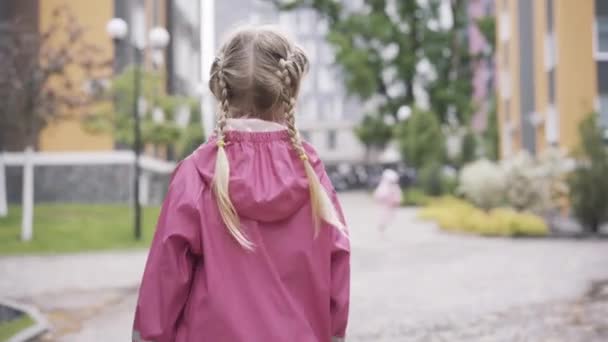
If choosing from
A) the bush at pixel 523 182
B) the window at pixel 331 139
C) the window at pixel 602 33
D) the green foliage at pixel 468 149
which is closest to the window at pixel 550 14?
the window at pixel 602 33

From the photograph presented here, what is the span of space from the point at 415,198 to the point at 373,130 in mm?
7246

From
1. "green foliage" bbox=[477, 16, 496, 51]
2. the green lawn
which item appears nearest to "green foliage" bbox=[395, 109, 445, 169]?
"green foliage" bbox=[477, 16, 496, 51]

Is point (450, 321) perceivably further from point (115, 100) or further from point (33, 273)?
point (115, 100)

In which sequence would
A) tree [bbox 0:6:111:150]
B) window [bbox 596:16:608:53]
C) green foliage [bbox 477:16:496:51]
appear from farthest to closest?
1. green foliage [bbox 477:16:496:51]
2. window [bbox 596:16:608:53]
3. tree [bbox 0:6:111:150]

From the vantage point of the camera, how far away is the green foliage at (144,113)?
1633 cm

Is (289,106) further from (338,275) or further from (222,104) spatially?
(338,275)

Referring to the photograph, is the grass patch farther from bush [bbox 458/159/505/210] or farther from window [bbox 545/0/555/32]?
window [bbox 545/0/555/32]

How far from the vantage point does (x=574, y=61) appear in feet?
64.8

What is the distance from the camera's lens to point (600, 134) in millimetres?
14992

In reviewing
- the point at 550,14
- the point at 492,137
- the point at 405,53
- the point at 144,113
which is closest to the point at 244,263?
the point at 144,113

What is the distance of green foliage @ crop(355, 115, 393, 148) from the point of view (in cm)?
3284

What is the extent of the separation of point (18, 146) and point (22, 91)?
4.65 m

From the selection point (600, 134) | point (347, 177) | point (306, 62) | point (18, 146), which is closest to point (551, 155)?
point (600, 134)

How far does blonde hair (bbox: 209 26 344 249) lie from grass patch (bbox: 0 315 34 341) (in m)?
4.58
